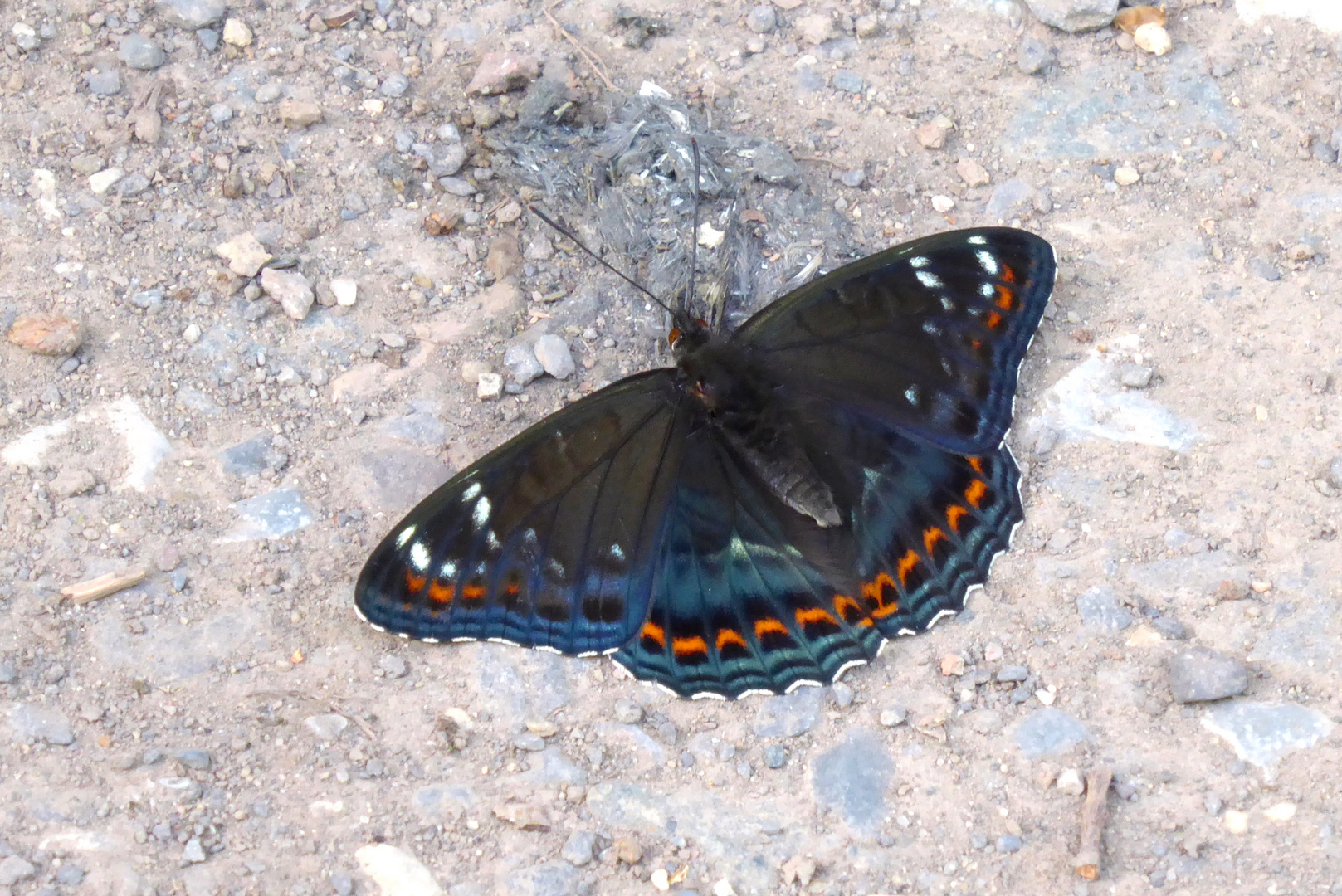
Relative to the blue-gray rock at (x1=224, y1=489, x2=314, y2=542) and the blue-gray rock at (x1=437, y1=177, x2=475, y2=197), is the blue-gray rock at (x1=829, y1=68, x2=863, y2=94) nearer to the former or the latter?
the blue-gray rock at (x1=437, y1=177, x2=475, y2=197)

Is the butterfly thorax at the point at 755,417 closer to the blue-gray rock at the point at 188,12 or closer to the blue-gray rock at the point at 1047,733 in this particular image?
the blue-gray rock at the point at 1047,733

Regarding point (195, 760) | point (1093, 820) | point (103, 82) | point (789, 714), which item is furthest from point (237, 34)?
point (1093, 820)

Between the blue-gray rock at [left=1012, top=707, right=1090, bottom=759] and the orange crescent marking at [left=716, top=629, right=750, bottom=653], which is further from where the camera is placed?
the orange crescent marking at [left=716, top=629, right=750, bottom=653]

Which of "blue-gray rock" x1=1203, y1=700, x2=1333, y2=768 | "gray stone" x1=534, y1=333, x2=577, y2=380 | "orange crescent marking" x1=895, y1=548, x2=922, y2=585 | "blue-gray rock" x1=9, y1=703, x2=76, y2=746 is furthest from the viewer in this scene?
"gray stone" x1=534, y1=333, x2=577, y2=380

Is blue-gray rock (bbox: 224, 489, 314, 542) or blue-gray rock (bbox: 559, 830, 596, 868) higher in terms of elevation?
blue-gray rock (bbox: 224, 489, 314, 542)

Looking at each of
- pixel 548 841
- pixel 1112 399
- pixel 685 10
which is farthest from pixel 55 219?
pixel 1112 399

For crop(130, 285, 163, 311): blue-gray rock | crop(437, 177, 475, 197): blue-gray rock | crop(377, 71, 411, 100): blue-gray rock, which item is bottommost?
crop(130, 285, 163, 311): blue-gray rock

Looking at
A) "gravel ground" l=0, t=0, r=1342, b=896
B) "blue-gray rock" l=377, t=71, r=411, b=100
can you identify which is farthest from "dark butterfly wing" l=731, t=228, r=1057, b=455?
"blue-gray rock" l=377, t=71, r=411, b=100
